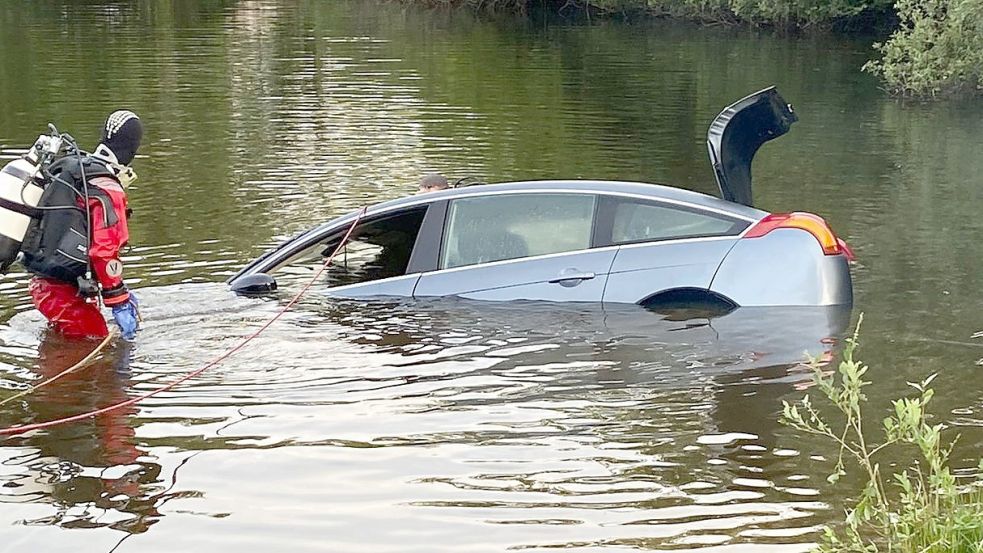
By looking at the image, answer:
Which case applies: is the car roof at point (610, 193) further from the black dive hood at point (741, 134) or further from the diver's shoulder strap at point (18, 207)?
the diver's shoulder strap at point (18, 207)

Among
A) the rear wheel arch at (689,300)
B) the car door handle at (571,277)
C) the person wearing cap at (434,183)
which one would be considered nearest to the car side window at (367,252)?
the person wearing cap at (434,183)

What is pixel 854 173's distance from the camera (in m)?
17.4

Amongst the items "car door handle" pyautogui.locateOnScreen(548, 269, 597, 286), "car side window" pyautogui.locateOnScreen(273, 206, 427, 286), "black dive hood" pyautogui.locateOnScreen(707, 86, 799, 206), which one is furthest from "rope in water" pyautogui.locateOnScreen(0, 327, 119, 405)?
"black dive hood" pyautogui.locateOnScreen(707, 86, 799, 206)

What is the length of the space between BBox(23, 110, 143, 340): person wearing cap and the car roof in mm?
1921

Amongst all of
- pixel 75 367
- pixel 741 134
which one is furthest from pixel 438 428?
pixel 741 134

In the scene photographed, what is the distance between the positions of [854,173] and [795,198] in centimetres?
227

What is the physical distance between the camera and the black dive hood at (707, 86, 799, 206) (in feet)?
30.6

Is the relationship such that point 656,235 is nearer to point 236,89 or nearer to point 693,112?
point 693,112

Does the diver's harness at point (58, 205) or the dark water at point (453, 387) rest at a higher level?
the diver's harness at point (58, 205)

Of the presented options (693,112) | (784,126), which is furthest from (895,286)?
(693,112)

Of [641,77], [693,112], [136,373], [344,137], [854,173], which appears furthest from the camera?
[641,77]

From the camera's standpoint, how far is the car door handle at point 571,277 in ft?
30.3

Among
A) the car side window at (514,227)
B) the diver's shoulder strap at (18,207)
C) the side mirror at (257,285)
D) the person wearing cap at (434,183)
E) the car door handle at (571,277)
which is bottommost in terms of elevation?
the side mirror at (257,285)

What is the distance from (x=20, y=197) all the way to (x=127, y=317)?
1016 millimetres
